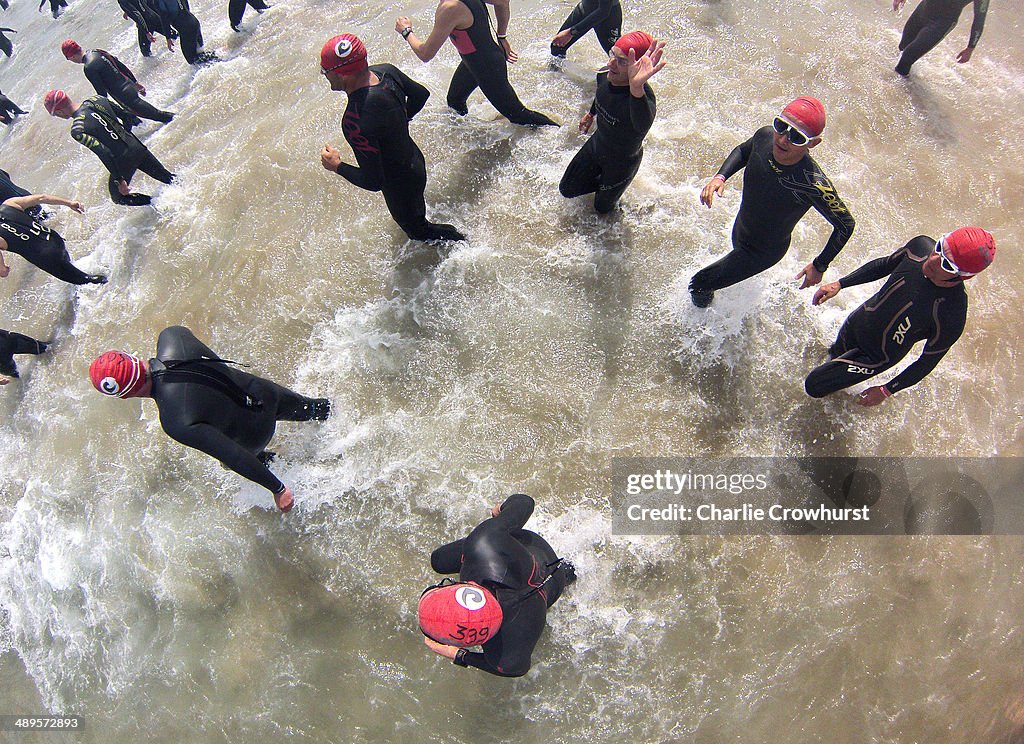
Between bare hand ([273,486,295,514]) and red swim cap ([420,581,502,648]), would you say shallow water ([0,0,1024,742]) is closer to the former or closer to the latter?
bare hand ([273,486,295,514])

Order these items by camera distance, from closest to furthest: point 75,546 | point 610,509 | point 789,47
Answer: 1. point 610,509
2. point 75,546
3. point 789,47

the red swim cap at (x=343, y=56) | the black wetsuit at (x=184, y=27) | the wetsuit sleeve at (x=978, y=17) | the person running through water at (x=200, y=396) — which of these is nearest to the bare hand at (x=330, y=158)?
the red swim cap at (x=343, y=56)

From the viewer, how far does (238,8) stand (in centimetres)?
747

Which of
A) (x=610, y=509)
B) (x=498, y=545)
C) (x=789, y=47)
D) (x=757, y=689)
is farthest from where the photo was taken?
(x=789, y=47)

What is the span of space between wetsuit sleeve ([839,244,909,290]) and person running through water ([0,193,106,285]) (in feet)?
23.6

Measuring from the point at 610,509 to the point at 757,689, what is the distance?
150 cm

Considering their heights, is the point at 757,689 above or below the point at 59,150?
below

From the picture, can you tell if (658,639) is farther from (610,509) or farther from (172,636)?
(172,636)

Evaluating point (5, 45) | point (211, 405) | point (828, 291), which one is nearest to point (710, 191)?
point (828, 291)

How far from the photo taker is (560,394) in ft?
14.4

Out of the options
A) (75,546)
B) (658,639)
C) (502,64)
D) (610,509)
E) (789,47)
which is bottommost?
(658,639)

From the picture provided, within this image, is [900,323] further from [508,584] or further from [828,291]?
[508,584]

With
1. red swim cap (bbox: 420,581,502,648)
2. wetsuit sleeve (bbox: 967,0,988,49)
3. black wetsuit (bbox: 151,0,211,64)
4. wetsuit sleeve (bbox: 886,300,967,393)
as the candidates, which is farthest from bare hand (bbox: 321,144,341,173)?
wetsuit sleeve (bbox: 967,0,988,49)

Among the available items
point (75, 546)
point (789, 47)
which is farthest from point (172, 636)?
point (789, 47)
